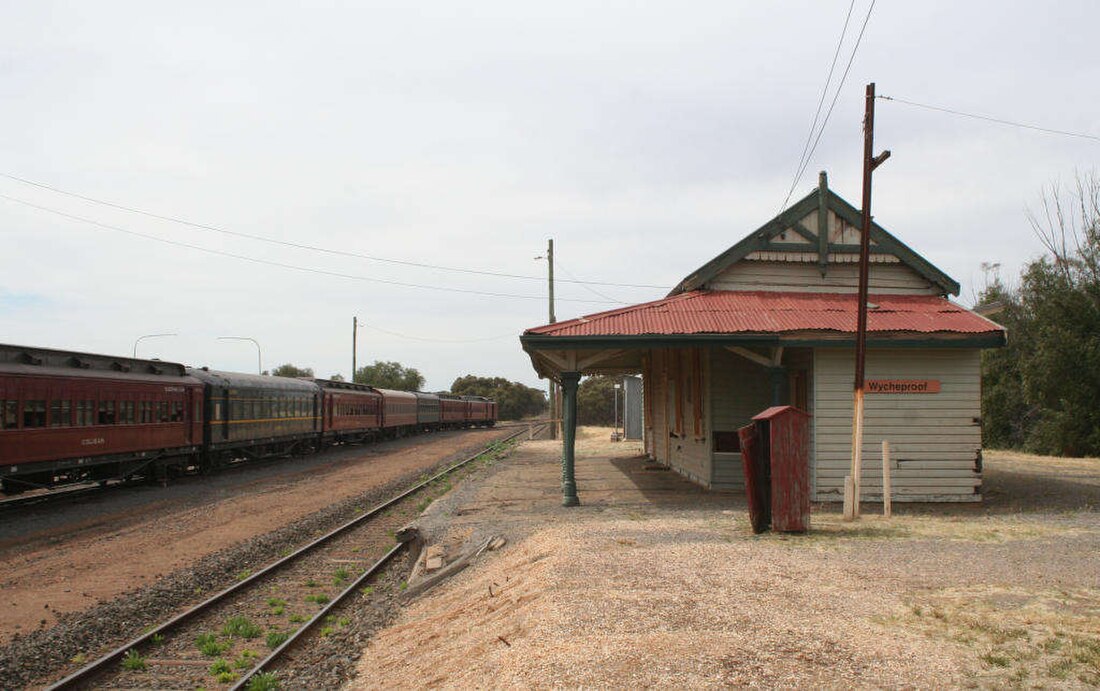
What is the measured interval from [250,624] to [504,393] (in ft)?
318

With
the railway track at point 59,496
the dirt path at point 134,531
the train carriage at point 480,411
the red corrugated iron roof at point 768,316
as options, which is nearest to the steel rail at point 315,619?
the dirt path at point 134,531

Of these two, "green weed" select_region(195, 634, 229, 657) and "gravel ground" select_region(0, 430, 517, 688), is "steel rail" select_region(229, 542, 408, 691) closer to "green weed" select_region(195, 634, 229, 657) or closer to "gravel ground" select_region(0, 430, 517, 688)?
"green weed" select_region(195, 634, 229, 657)

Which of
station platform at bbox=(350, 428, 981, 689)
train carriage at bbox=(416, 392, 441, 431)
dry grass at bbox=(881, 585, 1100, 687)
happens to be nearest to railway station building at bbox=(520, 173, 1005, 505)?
station platform at bbox=(350, 428, 981, 689)

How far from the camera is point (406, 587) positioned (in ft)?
31.1

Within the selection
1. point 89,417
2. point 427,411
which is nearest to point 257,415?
point 89,417

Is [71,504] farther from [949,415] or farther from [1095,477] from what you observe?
[1095,477]

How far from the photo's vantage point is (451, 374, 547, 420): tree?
104875 mm

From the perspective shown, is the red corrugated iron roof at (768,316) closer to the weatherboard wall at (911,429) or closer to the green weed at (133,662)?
the weatherboard wall at (911,429)

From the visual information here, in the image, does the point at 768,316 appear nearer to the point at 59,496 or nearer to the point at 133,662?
the point at 133,662

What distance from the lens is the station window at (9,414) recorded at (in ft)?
46.9

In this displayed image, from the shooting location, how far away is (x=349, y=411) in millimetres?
35656

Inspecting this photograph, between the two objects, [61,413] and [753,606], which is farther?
[61,413]

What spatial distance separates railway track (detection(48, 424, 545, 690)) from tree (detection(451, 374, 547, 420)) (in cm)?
9056

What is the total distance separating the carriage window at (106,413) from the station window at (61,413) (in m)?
0.88
